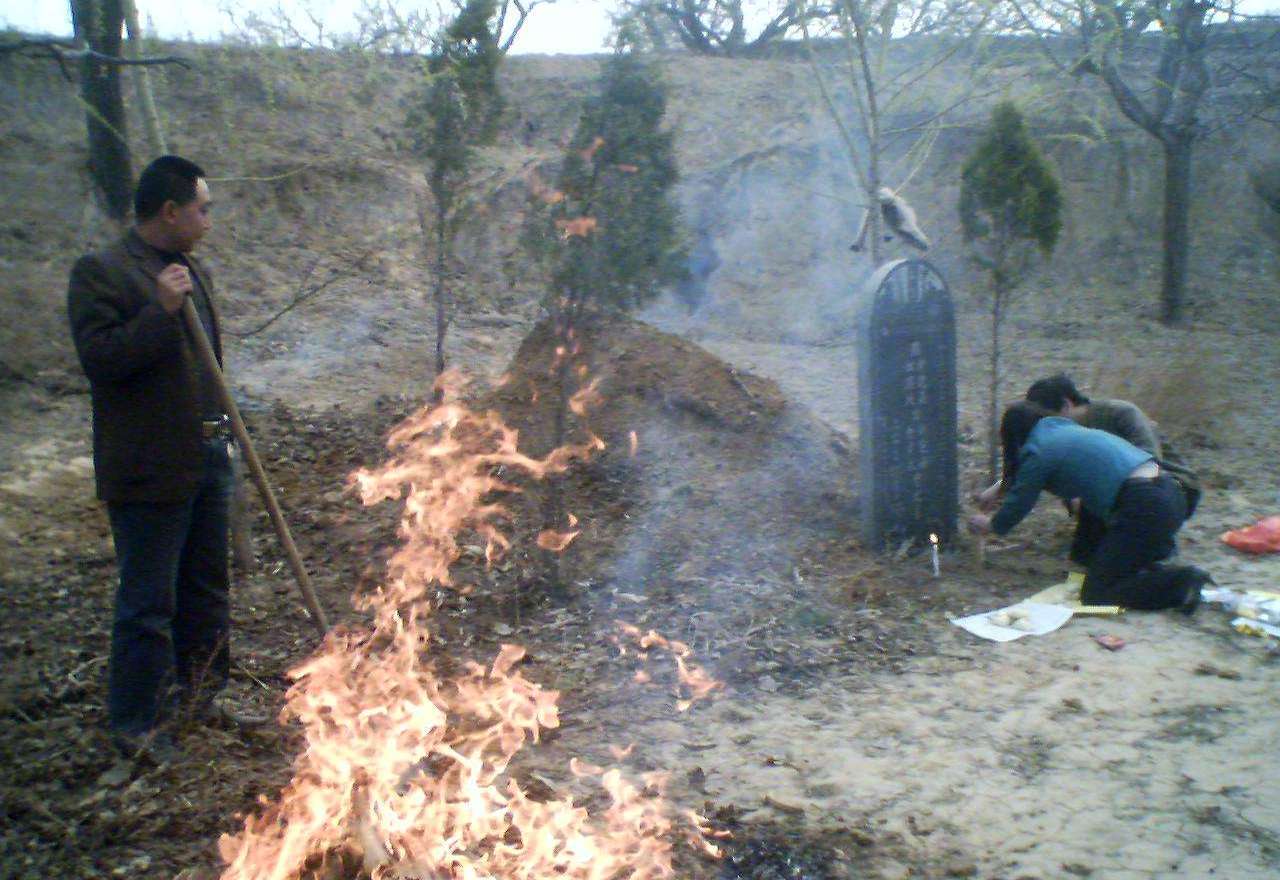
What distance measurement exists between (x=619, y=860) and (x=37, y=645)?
128 inches

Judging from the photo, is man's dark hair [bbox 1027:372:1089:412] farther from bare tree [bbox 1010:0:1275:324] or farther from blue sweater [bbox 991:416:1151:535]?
bare tree [bbox 1010:0:1275:324]

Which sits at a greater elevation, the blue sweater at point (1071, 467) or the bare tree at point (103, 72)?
the bare tree at point (103, 72)

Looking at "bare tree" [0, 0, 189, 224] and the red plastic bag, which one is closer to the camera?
"bare tree" [0, 0, 189, 224]

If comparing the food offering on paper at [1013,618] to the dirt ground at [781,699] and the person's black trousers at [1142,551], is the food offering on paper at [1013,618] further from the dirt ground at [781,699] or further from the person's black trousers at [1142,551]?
the person's black trousers at [1142,551]

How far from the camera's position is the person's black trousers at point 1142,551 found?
217 inches

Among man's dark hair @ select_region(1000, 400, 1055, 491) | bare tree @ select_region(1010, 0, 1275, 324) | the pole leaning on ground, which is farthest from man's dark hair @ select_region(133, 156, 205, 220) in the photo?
bare tree @ select_region(1010, 0, 1275, 324)

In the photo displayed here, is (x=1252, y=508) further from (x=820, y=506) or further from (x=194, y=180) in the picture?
(x=194, y=180)

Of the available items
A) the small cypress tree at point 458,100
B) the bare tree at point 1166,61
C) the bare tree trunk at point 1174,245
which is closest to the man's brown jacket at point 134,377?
the small cypress tree at point 458,100

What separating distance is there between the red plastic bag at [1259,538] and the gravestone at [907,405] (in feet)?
6.03

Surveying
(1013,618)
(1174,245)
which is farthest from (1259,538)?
(1174,245)

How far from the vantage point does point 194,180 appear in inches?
147

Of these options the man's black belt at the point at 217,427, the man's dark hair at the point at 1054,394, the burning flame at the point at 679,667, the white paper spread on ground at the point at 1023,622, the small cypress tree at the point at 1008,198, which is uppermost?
the small cypress tree at the point at 1008,198

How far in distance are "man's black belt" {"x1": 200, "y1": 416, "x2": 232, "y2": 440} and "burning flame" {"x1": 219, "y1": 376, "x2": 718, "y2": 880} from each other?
0.89 meters

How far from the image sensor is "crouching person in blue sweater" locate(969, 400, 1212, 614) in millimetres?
5527
